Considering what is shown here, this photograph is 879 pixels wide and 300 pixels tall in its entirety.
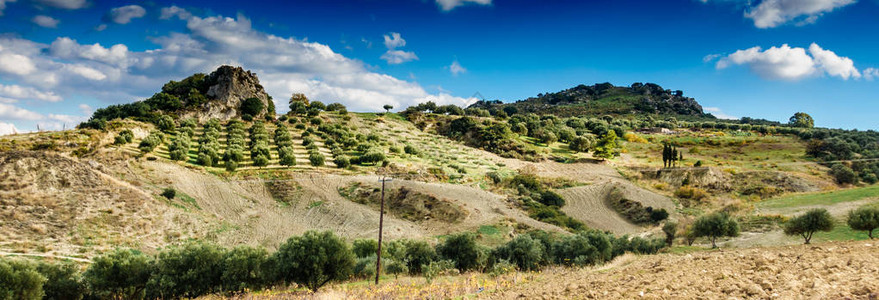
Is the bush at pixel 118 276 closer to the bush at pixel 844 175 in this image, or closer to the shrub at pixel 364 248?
the shrub at pixel 364 248

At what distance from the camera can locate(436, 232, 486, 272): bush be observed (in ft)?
85.2

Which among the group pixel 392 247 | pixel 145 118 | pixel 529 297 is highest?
pixel 145 118

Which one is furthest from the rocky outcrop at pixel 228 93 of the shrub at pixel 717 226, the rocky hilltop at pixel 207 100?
the shrub at pixel 717 226

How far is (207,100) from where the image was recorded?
7400 cm

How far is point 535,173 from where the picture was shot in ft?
202

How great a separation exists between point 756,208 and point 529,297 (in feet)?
131

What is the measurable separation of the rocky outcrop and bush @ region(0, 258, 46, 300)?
196ft

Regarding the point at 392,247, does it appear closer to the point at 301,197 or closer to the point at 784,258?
the point at 301,197

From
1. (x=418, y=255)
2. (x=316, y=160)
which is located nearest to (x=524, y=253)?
(x=418, y=255)

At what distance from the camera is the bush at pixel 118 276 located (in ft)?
62.2

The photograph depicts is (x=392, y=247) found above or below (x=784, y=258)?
below

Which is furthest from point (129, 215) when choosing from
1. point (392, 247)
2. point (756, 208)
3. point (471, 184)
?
point (756, 208)

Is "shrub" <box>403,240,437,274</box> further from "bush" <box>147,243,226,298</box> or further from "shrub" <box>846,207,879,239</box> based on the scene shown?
"shrub" <box>846,207,879,239</box>

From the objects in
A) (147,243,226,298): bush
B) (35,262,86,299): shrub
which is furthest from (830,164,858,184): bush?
(35,262,86,299): shrub
